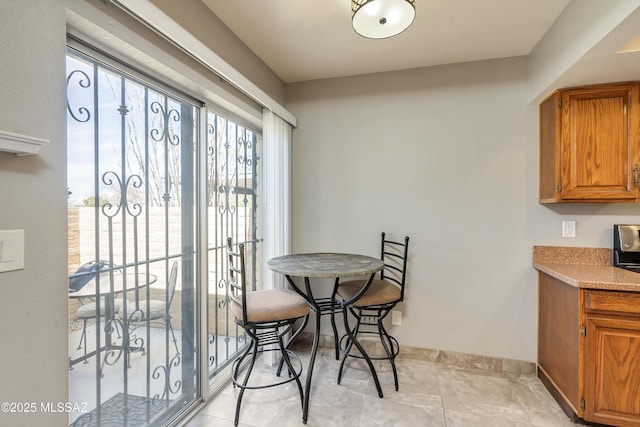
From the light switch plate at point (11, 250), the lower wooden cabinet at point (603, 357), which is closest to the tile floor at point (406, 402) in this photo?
the lower wooden cabinet at point (603, 357)

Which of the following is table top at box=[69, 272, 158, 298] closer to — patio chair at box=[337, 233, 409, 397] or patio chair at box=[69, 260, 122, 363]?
patio chair at box=[69, 260, 122, 363]

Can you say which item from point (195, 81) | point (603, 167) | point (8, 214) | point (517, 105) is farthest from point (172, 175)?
point (603, 167)

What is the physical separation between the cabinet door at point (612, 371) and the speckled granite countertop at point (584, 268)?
0.21 metres

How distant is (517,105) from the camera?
2.35m

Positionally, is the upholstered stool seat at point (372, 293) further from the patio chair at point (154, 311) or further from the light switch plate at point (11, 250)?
the light switch plate at point (11, 250)

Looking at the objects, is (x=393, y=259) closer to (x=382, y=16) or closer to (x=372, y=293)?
(x=372, y=293)

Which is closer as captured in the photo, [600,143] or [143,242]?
[143,242]

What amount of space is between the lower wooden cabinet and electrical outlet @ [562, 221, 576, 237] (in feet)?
1.94

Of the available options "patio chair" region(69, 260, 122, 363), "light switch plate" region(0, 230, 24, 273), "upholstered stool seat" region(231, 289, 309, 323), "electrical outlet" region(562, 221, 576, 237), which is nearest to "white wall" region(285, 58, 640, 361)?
"electrical outlet" region(562, 221, 576, 237)

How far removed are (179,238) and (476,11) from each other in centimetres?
237

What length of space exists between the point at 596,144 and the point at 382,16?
177 cm

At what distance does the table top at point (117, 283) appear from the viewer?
50.6 inches

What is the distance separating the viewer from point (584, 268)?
6.71 ft

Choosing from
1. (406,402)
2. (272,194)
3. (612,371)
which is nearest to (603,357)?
(612,371)
